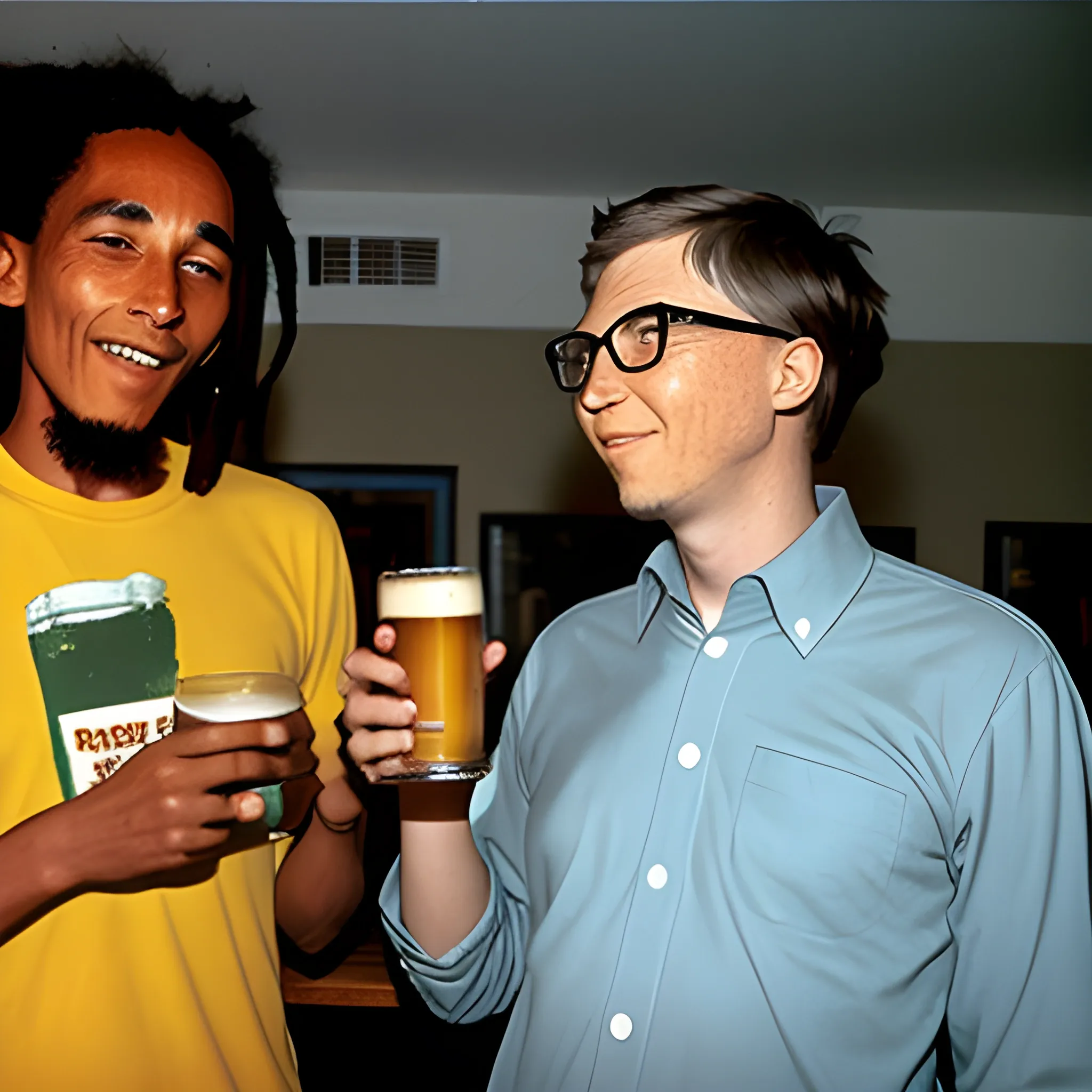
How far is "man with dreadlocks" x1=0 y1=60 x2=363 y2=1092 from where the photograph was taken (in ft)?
4.41

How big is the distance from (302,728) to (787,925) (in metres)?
0.67

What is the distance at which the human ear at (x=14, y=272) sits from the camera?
1.47 meters

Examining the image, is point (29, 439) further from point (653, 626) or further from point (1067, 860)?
point (1067, 860)

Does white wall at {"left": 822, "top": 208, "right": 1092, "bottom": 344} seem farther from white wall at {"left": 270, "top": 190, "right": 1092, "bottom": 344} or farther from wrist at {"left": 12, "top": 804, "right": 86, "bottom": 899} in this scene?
wrist at {"left": 12, "top": 804, "right": 86, "bottom": 899}

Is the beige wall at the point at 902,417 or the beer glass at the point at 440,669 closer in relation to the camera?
the beer glass at the point at 440,669

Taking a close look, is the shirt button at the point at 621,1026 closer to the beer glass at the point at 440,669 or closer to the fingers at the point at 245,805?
the beer glass at the point at 440,669

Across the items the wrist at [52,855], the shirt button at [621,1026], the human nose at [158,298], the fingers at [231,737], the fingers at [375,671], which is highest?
the human nose at [158,298]

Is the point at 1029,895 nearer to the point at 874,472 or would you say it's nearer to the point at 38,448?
the point at 874,472

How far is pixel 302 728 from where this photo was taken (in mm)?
1422

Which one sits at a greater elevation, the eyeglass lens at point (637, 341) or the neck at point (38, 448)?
the eyeglass lens at point (637, 341)

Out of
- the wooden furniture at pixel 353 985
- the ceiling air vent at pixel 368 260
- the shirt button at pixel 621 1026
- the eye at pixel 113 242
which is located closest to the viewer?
the shirt button at pixel 621 1026

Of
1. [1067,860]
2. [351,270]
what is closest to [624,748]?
[1067,860]

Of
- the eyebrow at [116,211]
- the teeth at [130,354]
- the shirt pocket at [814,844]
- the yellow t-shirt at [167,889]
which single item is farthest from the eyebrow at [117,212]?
the shirt pocket at [814,844]

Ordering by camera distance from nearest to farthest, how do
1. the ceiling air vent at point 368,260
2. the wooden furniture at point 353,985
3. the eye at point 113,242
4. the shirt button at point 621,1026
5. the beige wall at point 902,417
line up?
the shirt button at point 621,1026 < the eye at point 113,242 < the wooden furniture at point 353,985 < the ceiling air vent at point 368,260 < the beige wall at point 902,417
